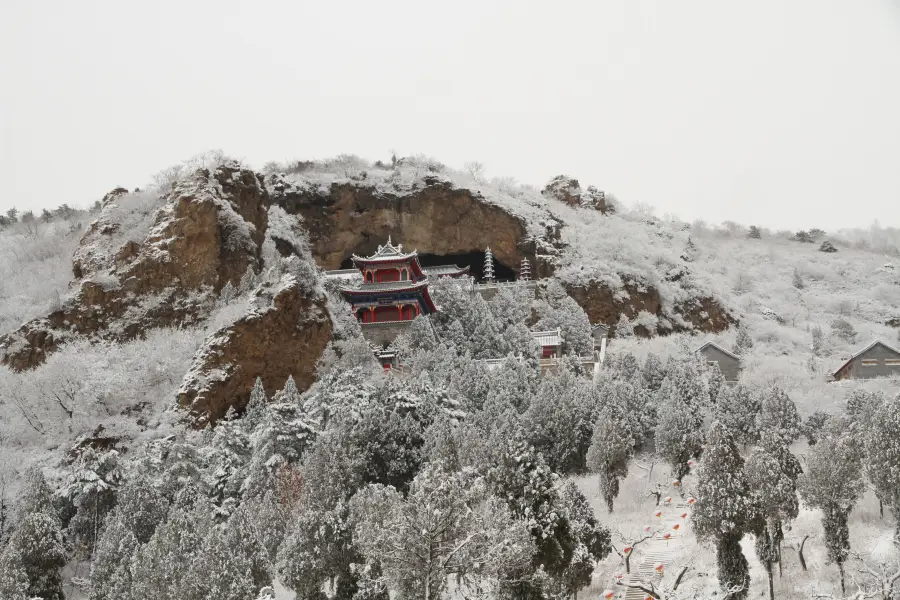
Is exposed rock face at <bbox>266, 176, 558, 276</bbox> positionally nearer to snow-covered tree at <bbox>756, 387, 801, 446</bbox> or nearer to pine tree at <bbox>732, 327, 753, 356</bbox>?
pine tree at <bbox>732, 327, 753, 356</bbox>

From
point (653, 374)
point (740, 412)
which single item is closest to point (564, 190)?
point (653, 374)

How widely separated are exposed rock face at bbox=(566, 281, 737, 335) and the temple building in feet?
53.6

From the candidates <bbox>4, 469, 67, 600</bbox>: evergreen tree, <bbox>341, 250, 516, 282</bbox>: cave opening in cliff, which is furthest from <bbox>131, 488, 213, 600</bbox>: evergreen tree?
<bbox>341, 250, 516, 282</bbox>: cave opening in cliff

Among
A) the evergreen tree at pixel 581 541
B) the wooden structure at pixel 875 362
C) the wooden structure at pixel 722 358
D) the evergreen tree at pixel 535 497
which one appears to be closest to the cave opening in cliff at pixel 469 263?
the wooden structure at pixel 722 358

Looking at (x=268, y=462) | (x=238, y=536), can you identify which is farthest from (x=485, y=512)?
(x=268, y=462)

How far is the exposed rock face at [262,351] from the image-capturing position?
39594 mm

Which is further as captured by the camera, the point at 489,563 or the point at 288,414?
the point at 288,414

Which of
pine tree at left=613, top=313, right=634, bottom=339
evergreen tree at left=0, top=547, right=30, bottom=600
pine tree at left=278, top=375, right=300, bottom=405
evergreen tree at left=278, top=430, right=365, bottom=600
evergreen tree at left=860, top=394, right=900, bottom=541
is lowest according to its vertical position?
pine tree at left=613, top=313, right=634, bottom=339

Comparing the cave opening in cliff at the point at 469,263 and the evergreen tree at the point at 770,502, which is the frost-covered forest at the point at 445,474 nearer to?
the evergreen tree at the point at 770,502

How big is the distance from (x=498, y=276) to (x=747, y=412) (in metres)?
41.6

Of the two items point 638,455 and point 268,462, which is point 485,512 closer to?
point 268,462

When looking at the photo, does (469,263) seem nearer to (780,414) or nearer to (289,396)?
(780,414)

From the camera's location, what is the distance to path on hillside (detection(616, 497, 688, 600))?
25536mm

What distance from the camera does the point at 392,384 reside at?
34406mm
